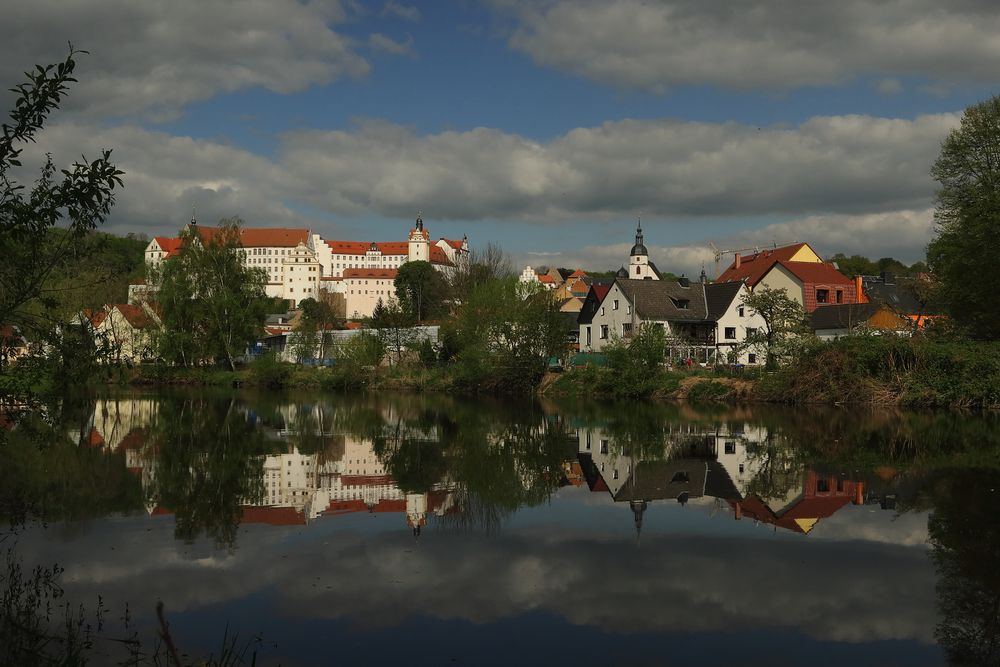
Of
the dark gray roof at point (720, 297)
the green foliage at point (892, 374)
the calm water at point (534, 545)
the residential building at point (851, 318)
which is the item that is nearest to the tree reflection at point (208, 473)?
the calm water at point (534, 545)

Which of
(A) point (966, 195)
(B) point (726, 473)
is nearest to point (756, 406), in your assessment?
(A) point (966, 195)

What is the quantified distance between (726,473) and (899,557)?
784 centimetres

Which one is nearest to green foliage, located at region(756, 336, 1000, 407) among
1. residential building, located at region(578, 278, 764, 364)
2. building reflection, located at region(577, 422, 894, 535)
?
building reflection, located at region(577, 422, 894, 535)

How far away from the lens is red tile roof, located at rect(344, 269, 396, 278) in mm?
168000

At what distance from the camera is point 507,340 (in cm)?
5444

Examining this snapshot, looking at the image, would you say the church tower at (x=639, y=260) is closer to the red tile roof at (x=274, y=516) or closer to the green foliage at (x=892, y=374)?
the green foliage at (x=892, y=374)

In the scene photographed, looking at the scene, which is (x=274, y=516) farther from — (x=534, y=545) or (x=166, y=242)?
(x=166, y=242)

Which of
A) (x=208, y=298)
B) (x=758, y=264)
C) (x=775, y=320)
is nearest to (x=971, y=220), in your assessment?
(x=775, y=320)

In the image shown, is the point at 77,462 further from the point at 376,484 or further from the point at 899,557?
the point at 899,557

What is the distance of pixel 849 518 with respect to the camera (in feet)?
48.1

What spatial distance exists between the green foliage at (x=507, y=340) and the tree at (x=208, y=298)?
56.5 feet

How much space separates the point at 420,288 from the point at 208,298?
59.5m

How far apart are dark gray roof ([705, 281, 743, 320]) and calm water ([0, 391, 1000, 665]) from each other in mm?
39921

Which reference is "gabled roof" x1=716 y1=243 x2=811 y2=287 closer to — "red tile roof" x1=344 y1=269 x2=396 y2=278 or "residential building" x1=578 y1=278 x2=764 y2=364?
"residential building" x1=578 y1=278 x2=764 y2=364
